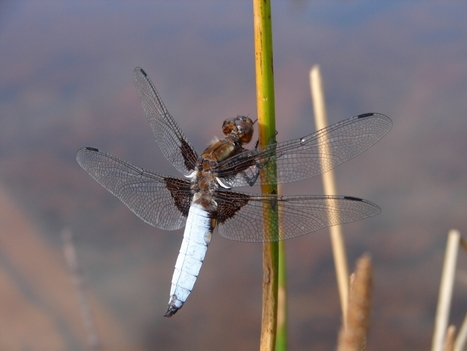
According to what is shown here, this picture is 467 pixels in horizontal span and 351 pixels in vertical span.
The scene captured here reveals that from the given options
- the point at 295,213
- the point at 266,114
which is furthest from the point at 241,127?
the point at 266,114

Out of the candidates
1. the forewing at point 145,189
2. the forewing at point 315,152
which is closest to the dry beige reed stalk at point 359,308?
the forewing at point 315,152

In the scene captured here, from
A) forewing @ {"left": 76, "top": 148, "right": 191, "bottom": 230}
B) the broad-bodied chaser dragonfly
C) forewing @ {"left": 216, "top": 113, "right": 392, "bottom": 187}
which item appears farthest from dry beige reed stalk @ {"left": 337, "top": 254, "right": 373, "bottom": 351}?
forewing @ {"left": 76, "top": 148, "right": 191, "bottom": 230}

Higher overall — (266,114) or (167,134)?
(167,134)

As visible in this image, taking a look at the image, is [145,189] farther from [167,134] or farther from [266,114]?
[266,114]

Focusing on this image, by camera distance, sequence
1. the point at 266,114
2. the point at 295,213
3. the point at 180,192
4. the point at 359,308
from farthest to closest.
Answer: the point at 180,192 → the point at 295,213 → the point at 266,114 → the point at 359,308

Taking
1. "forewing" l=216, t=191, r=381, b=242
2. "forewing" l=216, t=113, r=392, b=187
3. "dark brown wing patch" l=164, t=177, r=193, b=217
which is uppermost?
"forewing" l=216, t=113, r=392, b=187

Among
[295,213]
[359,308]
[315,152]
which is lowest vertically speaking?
[359,308]

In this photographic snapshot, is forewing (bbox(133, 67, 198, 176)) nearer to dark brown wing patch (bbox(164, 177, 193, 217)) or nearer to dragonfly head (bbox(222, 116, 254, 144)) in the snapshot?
dark brown wing patch (bbox(164, 177, 193, 217))
